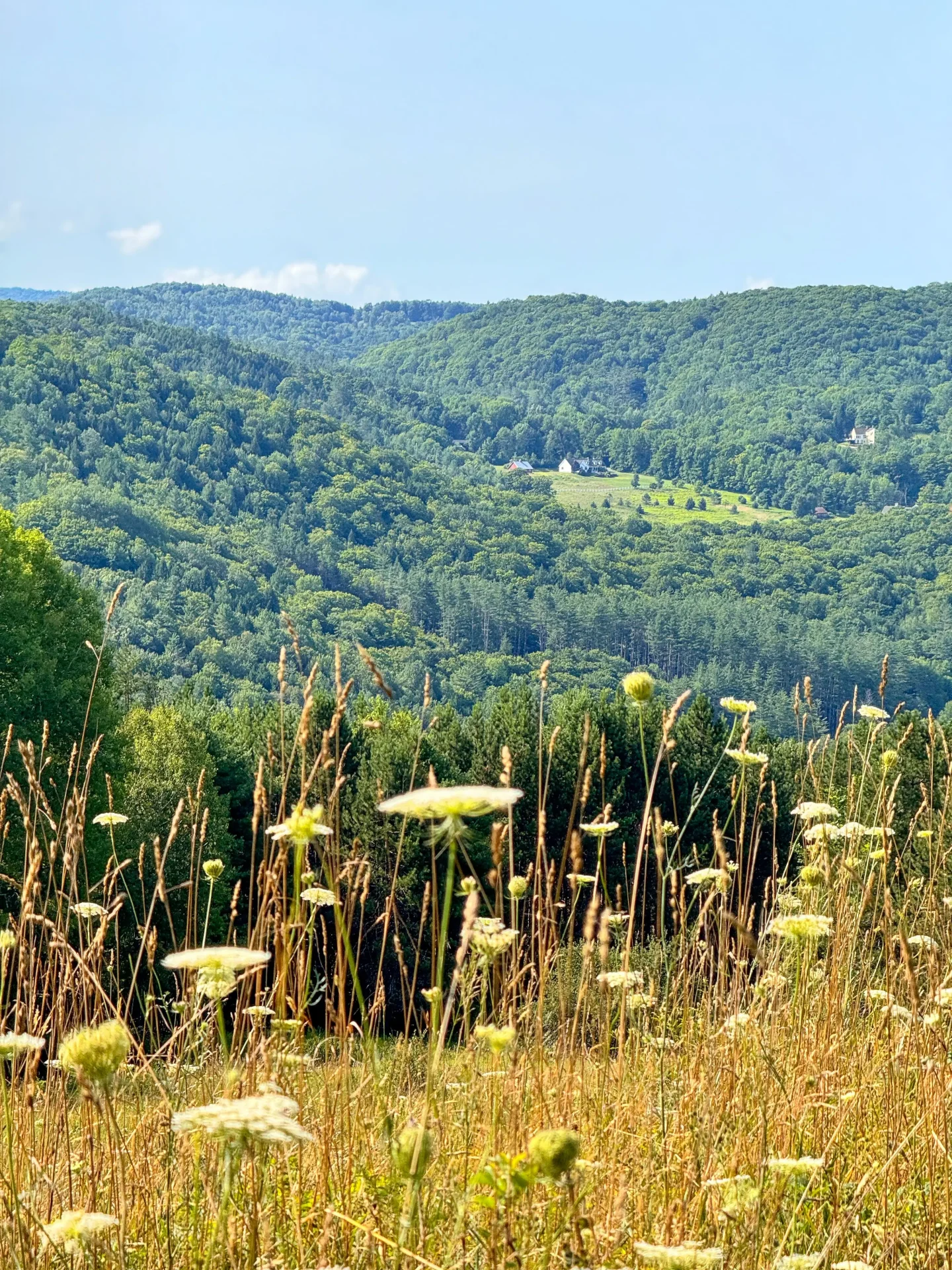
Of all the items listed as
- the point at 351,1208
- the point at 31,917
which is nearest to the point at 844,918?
the point at 351,1208

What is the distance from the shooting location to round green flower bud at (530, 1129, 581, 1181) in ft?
4.72

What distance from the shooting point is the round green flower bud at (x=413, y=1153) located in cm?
139

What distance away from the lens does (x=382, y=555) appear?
5837 inches

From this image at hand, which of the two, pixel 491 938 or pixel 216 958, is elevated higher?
pixel 216 958

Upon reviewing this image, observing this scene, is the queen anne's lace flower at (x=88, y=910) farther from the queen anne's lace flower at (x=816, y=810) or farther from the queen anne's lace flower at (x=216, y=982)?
the queen anne's lace flower at (x=816, y=810)

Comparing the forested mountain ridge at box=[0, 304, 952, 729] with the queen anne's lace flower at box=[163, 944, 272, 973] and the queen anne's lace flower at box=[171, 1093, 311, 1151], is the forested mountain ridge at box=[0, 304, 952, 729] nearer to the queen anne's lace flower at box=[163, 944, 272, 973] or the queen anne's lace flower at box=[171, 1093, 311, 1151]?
the queen anne's lace flower at box=[163, 944, 272, 973]

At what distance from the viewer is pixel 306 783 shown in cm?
211

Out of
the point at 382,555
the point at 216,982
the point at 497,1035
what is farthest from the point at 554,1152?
the point at 382,555

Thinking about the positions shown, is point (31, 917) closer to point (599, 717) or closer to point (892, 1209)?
point (892, 1209)

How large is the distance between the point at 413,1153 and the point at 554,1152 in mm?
157

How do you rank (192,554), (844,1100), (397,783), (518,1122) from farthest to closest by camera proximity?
(192,554) → (397,783) → (844,1100) → (518,1122)

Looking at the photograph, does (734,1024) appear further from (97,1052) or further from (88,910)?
(97,1052)

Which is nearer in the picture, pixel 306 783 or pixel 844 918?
pixel 306 783

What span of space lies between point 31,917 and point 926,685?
12712 cm
